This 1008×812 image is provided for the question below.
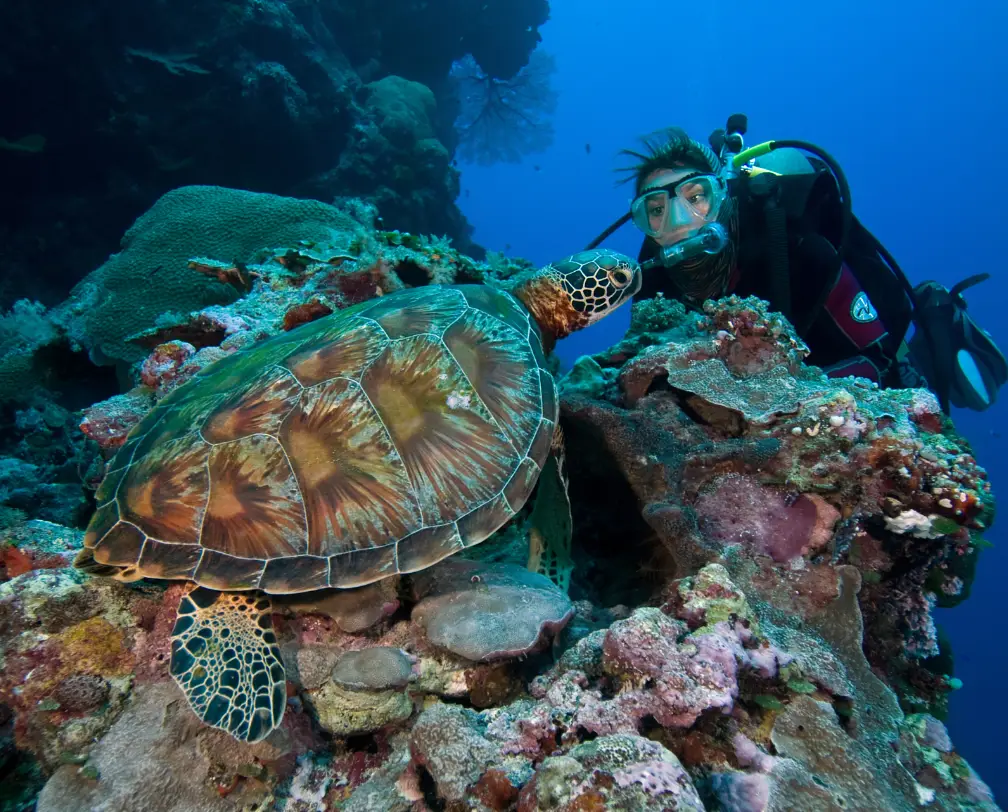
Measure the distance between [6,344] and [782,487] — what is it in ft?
26.6

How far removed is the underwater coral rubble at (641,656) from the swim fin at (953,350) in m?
2.32

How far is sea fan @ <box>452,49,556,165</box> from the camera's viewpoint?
1670cm

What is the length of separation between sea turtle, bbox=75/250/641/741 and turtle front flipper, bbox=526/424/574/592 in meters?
0.26

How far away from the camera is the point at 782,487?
2.29m

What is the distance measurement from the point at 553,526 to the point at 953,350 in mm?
4231

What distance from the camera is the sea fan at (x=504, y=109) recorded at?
16.7 metres

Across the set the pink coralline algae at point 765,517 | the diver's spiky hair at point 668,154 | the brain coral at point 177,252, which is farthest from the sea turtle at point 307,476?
the brain coral at point 177,252

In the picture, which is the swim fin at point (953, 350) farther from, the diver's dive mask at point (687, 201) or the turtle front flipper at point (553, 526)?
the turtle front flipper at point (553, 526)

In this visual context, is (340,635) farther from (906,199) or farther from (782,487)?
(906,199)

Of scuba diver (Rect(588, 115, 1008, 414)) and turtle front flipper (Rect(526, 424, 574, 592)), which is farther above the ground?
scuba diver (Rect(588, 115, 1008, 414))

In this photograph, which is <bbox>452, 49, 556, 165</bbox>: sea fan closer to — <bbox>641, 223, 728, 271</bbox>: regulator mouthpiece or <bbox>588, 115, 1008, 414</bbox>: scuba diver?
<bbox>588, 115, 1008, 414</bbox>: scuba diver

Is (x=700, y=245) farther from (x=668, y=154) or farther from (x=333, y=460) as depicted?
(x=333, y=460)

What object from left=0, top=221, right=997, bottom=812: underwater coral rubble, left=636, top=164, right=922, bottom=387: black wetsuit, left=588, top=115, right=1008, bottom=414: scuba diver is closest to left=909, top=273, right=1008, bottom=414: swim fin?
left=588, top=115, right=1008, bottom=414: scuba diver

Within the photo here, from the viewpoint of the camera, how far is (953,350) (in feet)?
14.3
